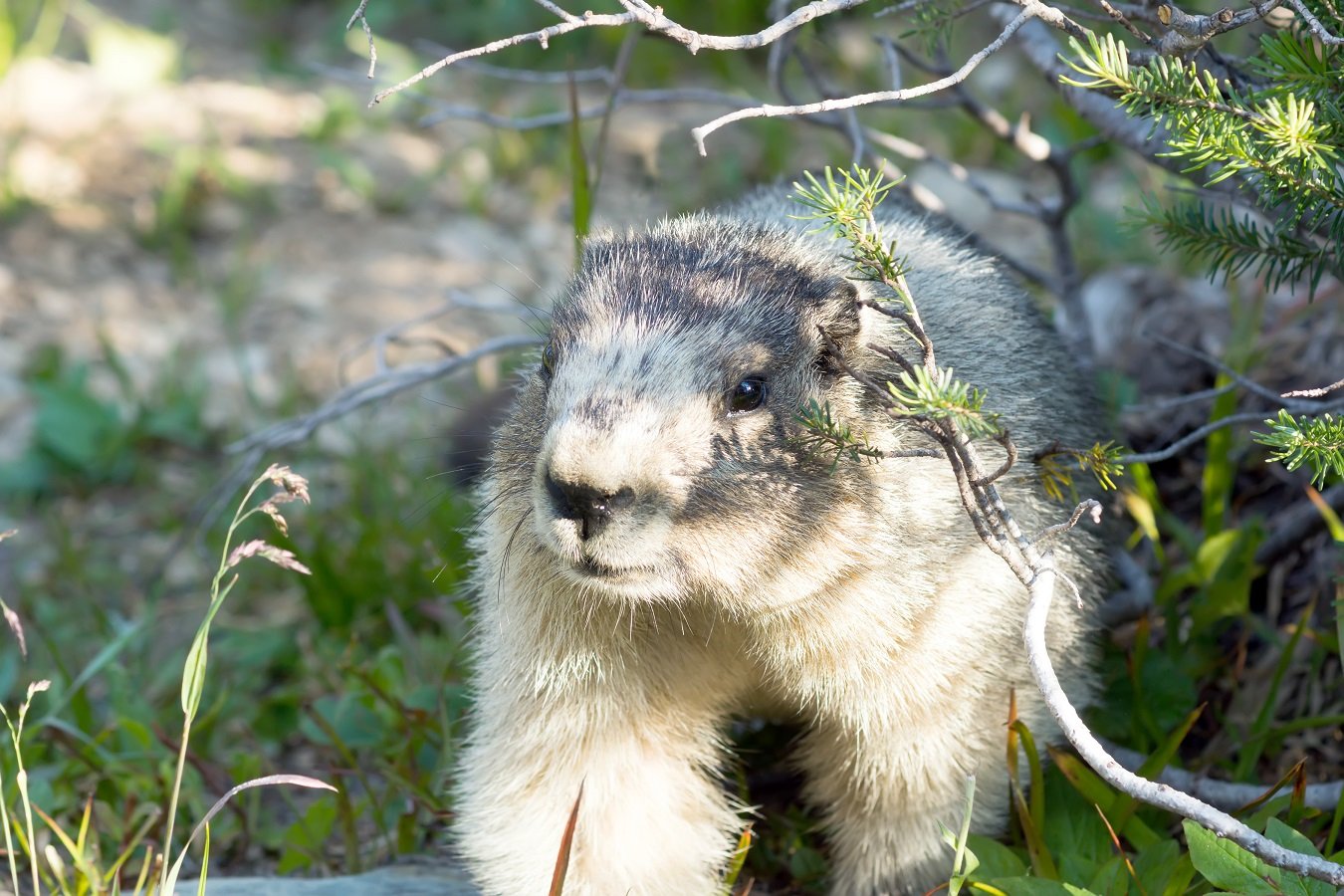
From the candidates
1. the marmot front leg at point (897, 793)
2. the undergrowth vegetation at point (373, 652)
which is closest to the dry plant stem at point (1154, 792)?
the undergrowth vegetation at point (373, 652)

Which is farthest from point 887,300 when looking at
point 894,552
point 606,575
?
point 606,575

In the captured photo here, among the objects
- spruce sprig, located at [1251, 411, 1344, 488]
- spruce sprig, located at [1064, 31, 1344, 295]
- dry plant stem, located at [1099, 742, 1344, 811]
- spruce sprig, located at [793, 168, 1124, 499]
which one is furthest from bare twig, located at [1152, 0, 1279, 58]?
dry plant stem, located at [1099, 742, 1344, 811]

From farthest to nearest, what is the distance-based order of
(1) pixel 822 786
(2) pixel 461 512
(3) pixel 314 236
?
(3) pixel 314 236
(2) pixel 461 512
(1) pixel 822 786

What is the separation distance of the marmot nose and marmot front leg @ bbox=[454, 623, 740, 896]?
2.39 feet

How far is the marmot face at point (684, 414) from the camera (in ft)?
8.97

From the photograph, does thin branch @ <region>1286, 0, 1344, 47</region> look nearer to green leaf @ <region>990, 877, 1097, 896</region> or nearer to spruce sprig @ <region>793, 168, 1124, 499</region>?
spruce sprig @ <region>793, 168, 1124, 499</region>

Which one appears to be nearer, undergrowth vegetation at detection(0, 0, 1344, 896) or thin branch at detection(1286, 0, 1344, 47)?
thin branch at detection(1286, 0, 1344, 47)

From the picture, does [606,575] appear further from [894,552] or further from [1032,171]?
[1032,171]

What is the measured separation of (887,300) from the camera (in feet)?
10.9

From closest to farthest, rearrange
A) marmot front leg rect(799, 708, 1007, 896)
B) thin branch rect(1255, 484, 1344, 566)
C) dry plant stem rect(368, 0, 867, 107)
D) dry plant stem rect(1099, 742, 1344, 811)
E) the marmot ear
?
A: 1. dry plant stem rect(368, 0, 867, 107)
2. the marmot ear
3. marmot front leg rect(799, 708, 1007, 896)
4. dry plant stem rect(1099, 742, 1344, 811)
5. thin branch rect(1255, 484, 1344, 566)

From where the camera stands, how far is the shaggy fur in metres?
2.85

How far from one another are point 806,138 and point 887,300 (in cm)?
488

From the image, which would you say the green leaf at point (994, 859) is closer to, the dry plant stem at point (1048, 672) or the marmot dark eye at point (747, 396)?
the dry plant stem at point (1048, 672)

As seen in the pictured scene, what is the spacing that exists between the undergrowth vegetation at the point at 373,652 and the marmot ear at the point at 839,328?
18cm
